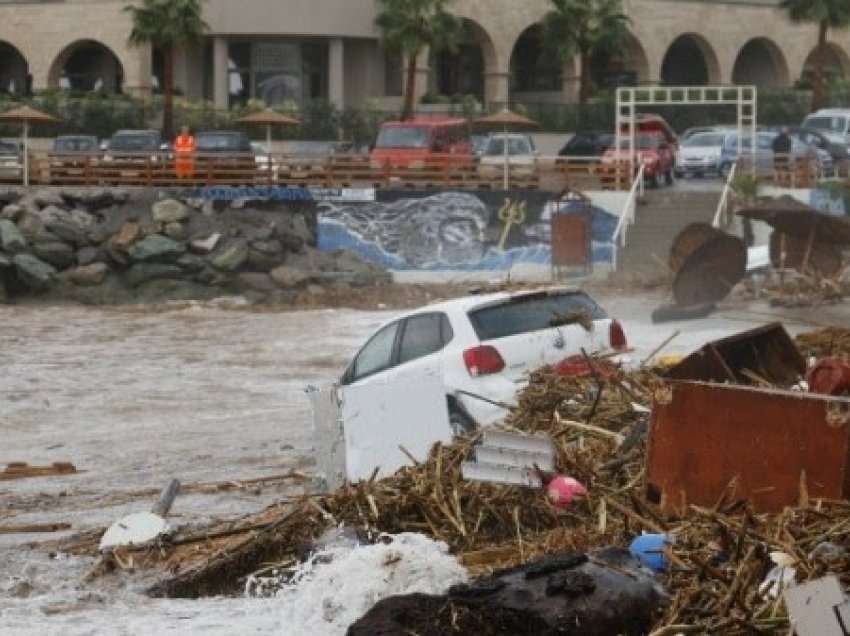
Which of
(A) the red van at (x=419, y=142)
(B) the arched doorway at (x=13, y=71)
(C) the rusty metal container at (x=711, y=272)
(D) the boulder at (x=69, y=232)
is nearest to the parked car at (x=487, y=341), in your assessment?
(C) the rusty metal container at (x=711, y=272)

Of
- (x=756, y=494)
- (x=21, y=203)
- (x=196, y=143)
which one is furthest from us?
(x=196, y=143)

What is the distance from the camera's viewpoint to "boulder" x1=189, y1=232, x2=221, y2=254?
39156mm

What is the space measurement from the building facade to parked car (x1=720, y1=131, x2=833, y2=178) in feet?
70.0

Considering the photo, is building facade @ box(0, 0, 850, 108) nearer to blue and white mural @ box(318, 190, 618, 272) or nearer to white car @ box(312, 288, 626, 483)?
blue and white mural @ box(318, 190, 618, 272)

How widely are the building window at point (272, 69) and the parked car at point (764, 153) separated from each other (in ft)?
75.5

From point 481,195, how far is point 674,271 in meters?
8.55

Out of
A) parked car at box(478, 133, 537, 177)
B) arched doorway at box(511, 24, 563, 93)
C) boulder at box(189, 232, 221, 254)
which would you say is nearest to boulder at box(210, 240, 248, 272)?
boulder at box(189, 232, 221, 254)

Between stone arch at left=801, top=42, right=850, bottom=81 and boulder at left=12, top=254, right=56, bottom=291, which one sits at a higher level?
stone arch at left=801, top=42, right=850, bottom=81

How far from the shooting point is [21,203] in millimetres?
40750

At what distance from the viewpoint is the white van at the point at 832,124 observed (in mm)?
50969

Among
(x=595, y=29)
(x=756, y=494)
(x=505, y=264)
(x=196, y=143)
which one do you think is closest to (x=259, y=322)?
(x=505, y=264)

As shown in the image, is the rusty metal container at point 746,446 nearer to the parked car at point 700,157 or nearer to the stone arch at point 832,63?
the parked car at point 700,157

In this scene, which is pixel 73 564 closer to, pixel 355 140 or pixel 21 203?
pixel 21 203

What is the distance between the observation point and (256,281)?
126 ft
